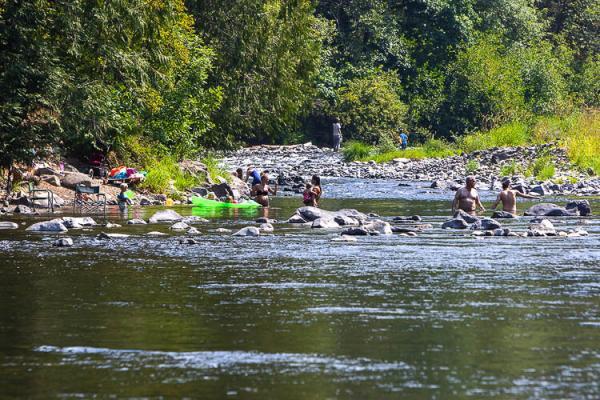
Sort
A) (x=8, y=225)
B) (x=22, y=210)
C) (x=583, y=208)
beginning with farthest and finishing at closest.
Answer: (x=22, y=210)
(x=583, y=208)
(x=8, y=225)

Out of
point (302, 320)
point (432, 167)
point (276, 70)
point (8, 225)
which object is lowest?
point (302, 320)

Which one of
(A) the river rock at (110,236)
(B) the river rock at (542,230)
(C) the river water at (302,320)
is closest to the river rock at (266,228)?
(A) the river rock at (110,236)

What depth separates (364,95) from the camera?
63062 millimetres

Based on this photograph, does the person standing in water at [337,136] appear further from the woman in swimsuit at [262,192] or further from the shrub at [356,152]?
the woman in swimsuit at [262,192]

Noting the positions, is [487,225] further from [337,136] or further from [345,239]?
[337,136]

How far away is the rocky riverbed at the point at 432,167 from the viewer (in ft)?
132

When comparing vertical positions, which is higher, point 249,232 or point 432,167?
point 432,167

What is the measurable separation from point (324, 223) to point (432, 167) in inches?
1077

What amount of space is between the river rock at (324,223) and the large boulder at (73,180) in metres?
10.4

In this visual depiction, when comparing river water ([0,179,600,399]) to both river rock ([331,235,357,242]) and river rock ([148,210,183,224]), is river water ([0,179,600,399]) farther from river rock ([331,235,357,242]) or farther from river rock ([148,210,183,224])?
river rock ([148,210,183,224])

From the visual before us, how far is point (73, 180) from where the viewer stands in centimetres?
3262

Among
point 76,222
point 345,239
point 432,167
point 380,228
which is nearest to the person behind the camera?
point 345,239

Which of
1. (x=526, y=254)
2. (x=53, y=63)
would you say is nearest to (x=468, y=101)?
(x=53, y=63)

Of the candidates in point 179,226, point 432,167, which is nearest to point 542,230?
point 179,226
